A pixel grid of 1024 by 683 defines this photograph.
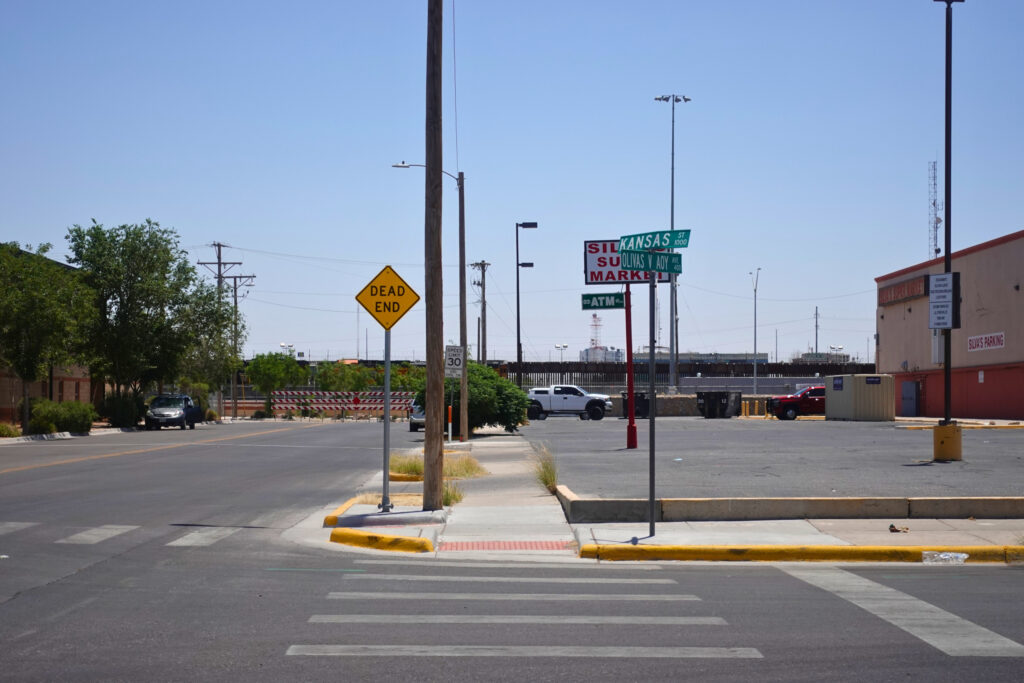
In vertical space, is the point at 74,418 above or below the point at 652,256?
below

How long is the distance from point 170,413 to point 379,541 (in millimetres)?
40128

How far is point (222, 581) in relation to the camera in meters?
9.22

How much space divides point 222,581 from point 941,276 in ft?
56.1

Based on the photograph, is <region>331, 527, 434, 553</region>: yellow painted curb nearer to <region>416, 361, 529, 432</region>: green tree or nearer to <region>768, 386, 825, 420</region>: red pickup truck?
<region>416, 361, 529, 432</region>: green tree

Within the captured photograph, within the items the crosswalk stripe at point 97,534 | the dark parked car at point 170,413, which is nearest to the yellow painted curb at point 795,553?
the crosswalk stripe at point 97,534

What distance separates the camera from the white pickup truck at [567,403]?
54.4 meters

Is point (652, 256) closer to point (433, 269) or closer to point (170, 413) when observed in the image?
point (433, 269)

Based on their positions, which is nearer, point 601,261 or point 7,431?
point 601,261

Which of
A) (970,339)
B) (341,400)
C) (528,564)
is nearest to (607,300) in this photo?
(528,564)

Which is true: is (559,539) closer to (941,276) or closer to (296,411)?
(941,276)

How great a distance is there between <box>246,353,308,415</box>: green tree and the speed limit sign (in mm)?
44512

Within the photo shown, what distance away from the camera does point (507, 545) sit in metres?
11.6

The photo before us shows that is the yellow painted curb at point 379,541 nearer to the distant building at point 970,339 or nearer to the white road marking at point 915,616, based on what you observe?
the white road marking at point 915,616

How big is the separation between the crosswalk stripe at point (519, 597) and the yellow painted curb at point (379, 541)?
270 cm
